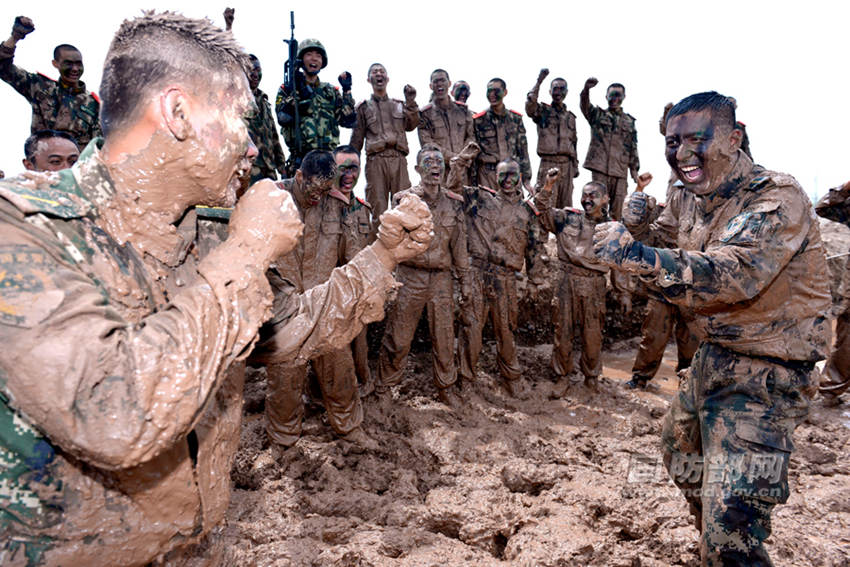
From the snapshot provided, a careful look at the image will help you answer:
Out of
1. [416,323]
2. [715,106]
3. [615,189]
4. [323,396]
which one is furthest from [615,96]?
[323,396]

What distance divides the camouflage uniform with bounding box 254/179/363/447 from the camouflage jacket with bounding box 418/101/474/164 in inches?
114

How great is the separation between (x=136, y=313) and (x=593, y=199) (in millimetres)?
5927

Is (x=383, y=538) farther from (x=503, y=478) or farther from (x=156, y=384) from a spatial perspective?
(x=156, y=384)

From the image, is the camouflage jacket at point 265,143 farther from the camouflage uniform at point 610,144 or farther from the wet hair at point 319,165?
the camouflage uniform at point 610,144

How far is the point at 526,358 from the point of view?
24.0 feet

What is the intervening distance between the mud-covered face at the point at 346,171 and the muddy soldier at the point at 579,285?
7.25 feet

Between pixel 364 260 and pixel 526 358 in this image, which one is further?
pixel 526 358

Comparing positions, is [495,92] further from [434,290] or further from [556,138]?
[434,290]

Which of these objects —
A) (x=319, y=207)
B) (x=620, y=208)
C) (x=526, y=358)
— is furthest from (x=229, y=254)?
(x=620, y=208)

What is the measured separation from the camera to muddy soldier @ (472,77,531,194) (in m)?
8.10

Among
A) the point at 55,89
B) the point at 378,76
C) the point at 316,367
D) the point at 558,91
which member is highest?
the point at 558,91

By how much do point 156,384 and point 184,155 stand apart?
66 cm

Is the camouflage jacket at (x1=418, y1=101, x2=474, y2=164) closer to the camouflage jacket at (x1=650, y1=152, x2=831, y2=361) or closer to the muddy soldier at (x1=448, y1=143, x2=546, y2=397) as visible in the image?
the muddy soldier at (x1=448, y1=143, x2=546, y2=397)

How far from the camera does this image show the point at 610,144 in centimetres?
906
